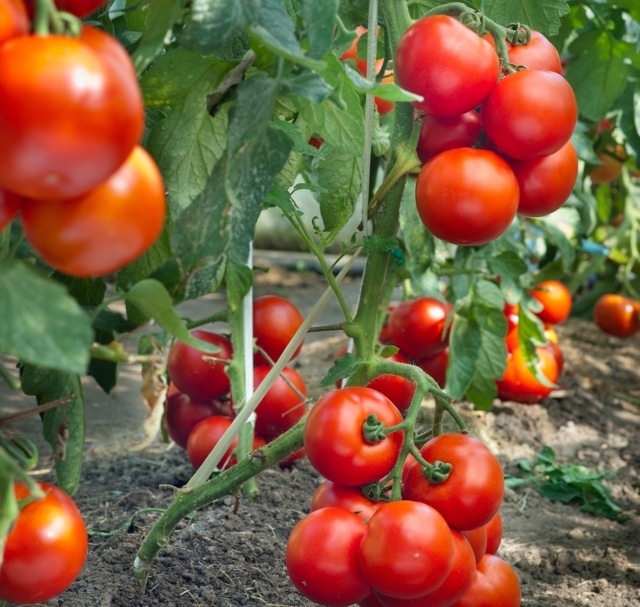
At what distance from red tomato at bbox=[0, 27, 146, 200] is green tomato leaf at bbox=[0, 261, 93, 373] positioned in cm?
8

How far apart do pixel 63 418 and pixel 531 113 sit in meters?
0.57

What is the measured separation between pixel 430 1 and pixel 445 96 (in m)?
→ 0.32

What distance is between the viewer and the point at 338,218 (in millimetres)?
1187

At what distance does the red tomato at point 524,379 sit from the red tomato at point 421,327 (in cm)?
28

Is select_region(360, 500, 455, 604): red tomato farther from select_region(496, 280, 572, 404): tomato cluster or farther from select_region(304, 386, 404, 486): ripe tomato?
select_region(496, 280, 572, 404): tomato cluster

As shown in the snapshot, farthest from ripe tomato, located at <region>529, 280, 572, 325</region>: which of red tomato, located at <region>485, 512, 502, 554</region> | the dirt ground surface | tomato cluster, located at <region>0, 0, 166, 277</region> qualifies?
tomato cluster, located at <region>0, 0, 166, 277</region>

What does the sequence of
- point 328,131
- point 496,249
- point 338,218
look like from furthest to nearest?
point 496,249 < point 338,218 < point 328,131

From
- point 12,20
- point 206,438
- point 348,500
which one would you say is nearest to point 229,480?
point 348,500

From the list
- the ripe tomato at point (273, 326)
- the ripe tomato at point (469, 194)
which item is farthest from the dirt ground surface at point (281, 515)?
the ripe tomato at point (469, 194)

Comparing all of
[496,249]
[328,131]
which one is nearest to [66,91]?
[328,131]

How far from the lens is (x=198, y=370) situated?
151cm

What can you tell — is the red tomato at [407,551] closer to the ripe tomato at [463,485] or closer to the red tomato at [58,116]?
the ripe tomato at [463,485]

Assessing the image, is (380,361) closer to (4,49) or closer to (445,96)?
(445,96)

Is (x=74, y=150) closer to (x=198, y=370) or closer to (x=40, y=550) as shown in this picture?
(x=40, y=550)
